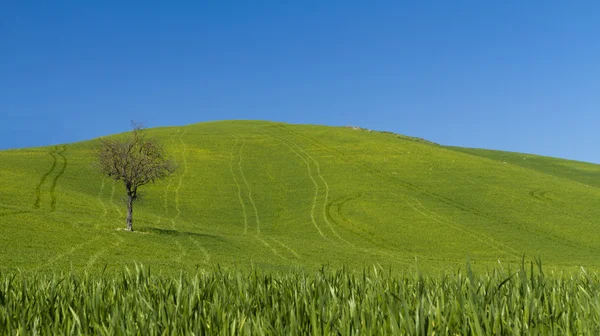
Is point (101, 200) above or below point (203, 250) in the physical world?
above

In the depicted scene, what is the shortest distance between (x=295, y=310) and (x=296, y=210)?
2400 inches

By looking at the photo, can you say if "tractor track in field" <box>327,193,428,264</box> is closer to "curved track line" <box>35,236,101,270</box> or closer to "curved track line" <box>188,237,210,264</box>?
"curved track line" <box>188,237,210,264</box>

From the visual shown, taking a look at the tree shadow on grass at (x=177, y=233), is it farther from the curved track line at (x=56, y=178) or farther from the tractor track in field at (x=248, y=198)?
the curved track line at (x=56, y=178)

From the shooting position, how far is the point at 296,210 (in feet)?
215

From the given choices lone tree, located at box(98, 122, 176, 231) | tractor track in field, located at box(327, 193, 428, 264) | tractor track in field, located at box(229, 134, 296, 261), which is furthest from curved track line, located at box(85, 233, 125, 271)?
tractor track in field, located at box(327, 193, 428, 264)

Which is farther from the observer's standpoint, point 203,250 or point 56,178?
point 56,178

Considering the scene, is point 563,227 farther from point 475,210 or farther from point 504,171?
point 504,171

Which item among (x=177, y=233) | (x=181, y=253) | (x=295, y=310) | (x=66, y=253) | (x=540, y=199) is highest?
(x=540, y=199)

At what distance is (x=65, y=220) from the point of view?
45.4m

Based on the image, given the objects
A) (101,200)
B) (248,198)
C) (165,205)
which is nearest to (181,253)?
(101,200)

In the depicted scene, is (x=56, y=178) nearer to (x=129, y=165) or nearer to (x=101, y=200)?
(x=101, y=200)

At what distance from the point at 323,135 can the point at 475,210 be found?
1766 inches

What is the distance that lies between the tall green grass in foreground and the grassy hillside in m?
25.3

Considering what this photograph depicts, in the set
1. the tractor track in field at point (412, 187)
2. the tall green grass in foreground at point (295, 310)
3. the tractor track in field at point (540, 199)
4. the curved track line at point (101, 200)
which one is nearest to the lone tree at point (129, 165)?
the curved track line at point (101, 200)
